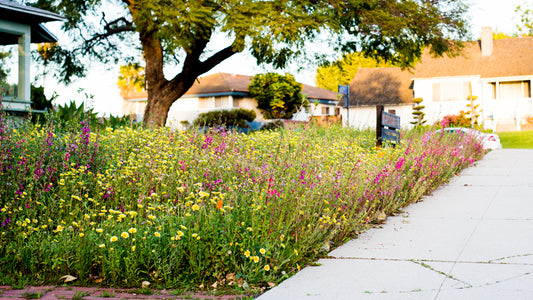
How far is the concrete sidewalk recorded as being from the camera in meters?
3.84

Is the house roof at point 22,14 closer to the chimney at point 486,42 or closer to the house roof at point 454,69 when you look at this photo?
the house roof at point 454,69

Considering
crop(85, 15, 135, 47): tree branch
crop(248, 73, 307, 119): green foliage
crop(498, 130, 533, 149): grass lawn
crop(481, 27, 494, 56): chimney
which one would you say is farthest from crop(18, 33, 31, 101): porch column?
crop(481, 27, 494, 56): chimney

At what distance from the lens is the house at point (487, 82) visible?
35.4 meters

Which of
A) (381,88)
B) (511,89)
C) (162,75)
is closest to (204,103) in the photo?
(381,88)

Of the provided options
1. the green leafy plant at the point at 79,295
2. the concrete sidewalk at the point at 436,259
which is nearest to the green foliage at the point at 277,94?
the concrete sidewalk at the point at 436,259

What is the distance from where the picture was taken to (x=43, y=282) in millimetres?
4340

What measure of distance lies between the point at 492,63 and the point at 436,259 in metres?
36.5

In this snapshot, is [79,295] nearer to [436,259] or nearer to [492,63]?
[436,259]

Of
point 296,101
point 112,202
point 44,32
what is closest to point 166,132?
point 112,202

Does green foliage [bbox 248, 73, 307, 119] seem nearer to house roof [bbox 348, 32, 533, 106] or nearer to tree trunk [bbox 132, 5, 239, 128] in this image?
house roof [bbox 348, 32, 533, 106]

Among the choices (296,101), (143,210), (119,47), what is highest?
(119,47)

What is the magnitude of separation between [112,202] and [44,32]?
12106mm

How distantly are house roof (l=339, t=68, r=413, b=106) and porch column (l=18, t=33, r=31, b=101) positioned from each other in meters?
31.0

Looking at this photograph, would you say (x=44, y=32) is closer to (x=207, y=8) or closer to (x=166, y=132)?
(x=207, y=8)
